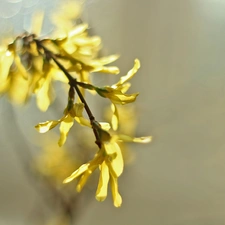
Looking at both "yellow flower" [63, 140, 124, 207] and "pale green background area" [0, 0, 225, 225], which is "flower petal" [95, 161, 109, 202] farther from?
"pale green background area" [0, 0, 225, 225]

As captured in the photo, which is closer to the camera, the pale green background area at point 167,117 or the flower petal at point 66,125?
the flower petal at point 66,125

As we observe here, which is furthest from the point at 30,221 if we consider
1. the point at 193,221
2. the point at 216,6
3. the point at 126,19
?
the point at 216,6

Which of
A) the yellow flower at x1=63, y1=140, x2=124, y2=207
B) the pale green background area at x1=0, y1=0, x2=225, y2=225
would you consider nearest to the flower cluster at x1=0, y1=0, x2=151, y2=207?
the yellow flower at x1=63, y1=140, x2=124, y2=207

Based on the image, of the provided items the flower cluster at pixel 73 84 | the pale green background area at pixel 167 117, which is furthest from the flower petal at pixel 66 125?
the pale green background area at pixel 167 117

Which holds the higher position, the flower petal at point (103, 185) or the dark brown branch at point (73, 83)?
the dark brown branch at point (73, 83)

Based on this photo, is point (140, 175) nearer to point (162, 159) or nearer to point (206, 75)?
point (162, 159)

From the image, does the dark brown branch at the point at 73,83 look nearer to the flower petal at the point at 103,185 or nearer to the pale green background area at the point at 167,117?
the flower petal at the point at 103,185

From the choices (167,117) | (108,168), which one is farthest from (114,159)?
(167,117)
